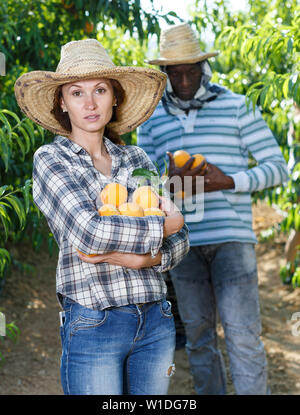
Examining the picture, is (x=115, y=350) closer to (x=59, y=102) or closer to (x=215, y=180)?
(x=59, y=102)

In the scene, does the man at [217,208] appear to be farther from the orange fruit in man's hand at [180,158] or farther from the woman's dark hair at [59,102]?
the woman's dark hair at [59,102]

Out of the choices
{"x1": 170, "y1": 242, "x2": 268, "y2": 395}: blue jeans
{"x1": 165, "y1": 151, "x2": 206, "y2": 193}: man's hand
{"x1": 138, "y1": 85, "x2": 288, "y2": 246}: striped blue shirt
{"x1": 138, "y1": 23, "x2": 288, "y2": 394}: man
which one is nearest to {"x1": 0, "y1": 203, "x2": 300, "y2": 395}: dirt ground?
{"x1": 170, "y1": 242, "x2": 268, "y2": 395}: blue jeans

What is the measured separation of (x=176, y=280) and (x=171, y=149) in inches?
27.2

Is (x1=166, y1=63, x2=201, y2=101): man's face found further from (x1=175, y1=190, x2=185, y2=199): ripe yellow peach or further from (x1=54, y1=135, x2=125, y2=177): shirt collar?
(x1=54, y1=135, x2=125, y2=177): shirt collar

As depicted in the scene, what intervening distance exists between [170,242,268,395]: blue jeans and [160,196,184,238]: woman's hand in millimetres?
1014

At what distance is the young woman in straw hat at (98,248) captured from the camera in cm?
200

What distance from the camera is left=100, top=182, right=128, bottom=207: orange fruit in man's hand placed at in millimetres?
2053

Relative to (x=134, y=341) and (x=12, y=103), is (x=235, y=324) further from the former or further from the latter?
(x=12, y=103)

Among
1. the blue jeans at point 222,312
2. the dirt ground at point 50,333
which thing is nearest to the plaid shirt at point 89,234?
the blue jeans at point 222,312

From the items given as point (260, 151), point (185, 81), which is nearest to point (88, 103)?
point (185, 81)

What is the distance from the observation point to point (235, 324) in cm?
306

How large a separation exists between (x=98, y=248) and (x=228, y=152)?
4.61ft
